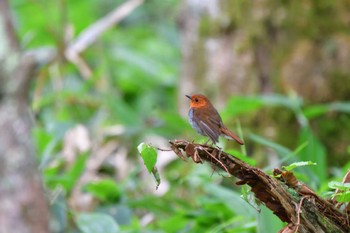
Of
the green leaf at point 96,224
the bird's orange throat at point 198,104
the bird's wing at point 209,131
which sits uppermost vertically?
the green leaf at point 96,224

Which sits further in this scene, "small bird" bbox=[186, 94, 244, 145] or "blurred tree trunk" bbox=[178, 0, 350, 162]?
"blurred tree trunk" bbox=[178, 0, 350, 162]

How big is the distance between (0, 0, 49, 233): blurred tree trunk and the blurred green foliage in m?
0.15

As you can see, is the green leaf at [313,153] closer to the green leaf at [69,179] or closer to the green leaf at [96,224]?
the green leaf at [96,224]

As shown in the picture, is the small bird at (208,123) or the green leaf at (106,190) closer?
the small bird at (208,123)

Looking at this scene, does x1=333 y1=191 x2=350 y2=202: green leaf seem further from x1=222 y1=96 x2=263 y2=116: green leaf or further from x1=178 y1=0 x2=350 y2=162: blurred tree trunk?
x1=178 y1=0 x2=350 y2=162: blurred tree trunk

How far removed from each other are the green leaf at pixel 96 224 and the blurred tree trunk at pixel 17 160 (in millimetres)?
163

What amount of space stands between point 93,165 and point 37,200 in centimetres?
218

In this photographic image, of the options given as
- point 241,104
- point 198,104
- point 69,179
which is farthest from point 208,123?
point 241,104

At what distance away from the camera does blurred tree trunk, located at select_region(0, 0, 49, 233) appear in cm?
298

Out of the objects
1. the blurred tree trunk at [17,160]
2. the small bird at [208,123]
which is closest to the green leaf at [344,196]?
the small bird at [208,123]

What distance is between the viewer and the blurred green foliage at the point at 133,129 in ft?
10.1

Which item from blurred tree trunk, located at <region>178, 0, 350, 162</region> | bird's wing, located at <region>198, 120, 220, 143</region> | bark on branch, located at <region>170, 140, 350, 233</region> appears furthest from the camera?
blurred tree trunk, located at <region>178, 0, 350, 162</region>

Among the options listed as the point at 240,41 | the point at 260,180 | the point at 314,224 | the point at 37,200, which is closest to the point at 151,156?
the point at 260,180

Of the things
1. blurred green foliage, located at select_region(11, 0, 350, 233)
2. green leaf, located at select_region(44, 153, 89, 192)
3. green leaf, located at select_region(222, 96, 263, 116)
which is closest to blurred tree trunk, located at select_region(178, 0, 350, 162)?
blurred green foliage, located at select_region(11, 0, 350, 233)
